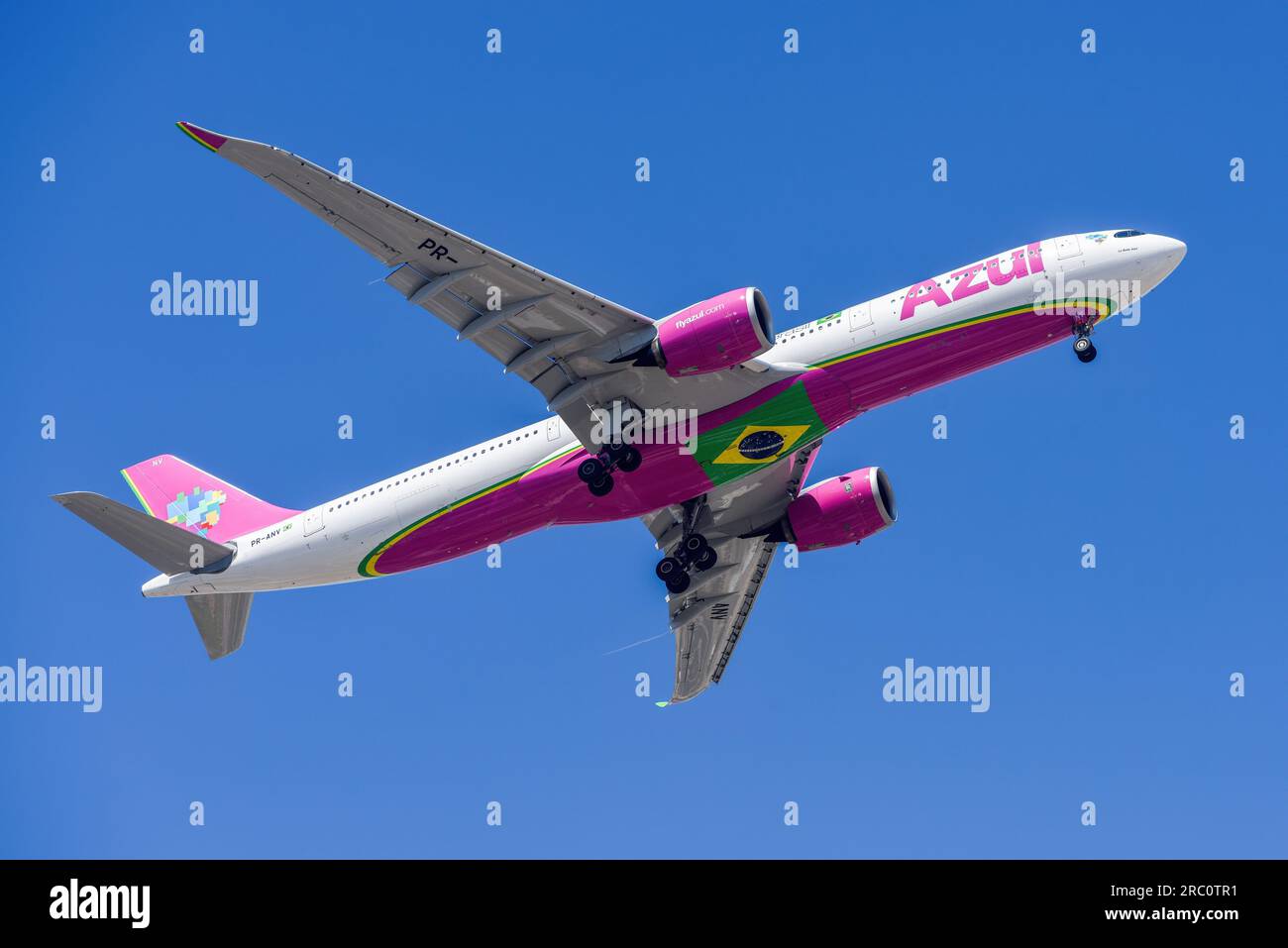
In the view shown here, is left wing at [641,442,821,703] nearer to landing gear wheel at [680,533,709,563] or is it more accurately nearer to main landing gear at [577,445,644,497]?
landing gear wheel at [680,533,709,563]

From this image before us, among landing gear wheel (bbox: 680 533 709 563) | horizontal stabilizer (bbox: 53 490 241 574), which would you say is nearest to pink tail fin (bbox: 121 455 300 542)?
horizontal stabilizer (bbox: 53 490 241 574)

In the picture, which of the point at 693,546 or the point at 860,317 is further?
the point at 693,546

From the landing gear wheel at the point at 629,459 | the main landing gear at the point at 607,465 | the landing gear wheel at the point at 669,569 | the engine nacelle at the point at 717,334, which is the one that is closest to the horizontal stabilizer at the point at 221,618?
the main landing gear at the point at 607,465

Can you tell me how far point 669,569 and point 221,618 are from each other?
46.6ft

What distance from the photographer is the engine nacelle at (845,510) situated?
149ft

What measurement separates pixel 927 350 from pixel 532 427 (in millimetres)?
11458

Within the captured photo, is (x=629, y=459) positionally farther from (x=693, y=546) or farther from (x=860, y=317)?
(x=860, y=317)

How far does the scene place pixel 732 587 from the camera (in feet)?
160

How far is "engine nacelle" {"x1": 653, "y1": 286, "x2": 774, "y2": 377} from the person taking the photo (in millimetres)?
37469

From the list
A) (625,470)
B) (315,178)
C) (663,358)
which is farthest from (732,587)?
(315,178)

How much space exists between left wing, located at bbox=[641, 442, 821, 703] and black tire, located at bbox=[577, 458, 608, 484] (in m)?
5.38

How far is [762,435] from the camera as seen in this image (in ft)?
133

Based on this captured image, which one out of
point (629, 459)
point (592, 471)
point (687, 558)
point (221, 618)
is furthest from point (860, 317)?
point (221, 618)

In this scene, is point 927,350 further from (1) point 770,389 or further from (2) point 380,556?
(2) point 380,556
